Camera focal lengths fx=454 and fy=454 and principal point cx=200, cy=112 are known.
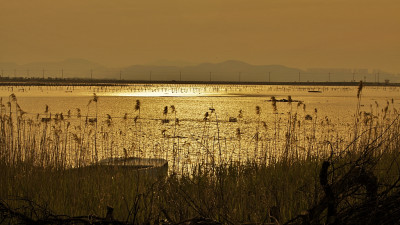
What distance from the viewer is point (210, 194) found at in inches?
176

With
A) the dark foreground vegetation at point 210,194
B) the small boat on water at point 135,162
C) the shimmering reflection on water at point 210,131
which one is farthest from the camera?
the shimmering reflection on water at point 210,131

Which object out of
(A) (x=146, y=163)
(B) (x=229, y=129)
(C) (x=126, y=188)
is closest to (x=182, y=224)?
(C) (x=126, y=188)

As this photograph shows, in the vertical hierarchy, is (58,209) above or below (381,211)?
below

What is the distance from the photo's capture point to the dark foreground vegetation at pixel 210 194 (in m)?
2.78

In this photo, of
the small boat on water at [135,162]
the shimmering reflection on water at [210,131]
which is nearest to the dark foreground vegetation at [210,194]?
the small boat on water at [135,162]

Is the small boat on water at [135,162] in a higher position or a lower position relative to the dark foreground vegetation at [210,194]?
lower

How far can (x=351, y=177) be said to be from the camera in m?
2.81

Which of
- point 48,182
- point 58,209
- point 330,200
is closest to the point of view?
point 330,200

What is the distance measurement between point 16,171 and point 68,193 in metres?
1.96

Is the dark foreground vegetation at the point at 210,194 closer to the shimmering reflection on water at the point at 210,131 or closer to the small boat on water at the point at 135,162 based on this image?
the small boat on water at the point at 135,162

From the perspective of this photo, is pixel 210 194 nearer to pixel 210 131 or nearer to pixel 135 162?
pixel 135 162

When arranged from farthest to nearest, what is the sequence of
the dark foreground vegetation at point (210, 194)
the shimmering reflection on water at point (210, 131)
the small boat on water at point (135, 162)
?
the shimmering reflection on water at point (210, 131) < the small boat on water at point (135, 162) < the dark foreground vegetation at point (210, 194)

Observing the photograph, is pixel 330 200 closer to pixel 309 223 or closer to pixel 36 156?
pixel 309 223

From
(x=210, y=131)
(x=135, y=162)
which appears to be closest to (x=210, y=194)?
(x=135, y=162)
